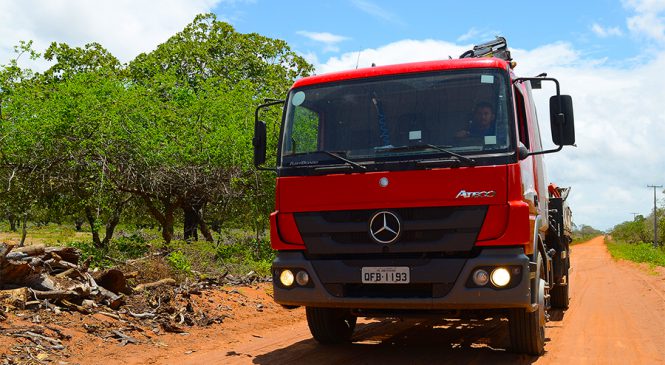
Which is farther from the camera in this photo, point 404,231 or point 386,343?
point 386,343

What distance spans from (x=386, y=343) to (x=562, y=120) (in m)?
3.49

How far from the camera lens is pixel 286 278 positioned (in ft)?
20.7

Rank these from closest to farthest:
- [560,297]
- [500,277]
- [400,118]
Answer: [500,277], [400,118], [560,297]

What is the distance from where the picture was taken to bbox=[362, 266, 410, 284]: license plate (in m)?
5.81

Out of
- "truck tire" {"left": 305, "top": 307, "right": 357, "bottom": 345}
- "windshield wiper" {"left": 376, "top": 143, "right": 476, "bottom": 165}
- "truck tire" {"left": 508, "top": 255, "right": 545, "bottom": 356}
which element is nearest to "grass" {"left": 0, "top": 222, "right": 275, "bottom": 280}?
"truck tire" {"left": 305, "top": 307, "right": 357, "bottom": 345}

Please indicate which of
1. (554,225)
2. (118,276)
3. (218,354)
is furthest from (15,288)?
(554,225)

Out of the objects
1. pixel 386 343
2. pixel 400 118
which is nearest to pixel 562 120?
pixel 400 118

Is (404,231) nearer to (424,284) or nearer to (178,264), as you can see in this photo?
(424,284)

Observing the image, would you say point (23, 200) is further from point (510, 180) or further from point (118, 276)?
point (510, 180)

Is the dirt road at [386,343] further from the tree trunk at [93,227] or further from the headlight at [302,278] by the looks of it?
the tree trunk at [93,227]

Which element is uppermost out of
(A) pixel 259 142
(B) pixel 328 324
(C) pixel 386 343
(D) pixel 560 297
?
(A) pixel 259 142

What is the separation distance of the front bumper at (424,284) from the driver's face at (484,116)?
1206 millimetres

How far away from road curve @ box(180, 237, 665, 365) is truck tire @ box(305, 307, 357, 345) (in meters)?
0.13

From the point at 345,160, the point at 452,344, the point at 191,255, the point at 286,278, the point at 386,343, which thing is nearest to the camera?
the point at 345,160
